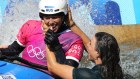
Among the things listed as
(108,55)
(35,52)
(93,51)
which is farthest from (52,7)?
(108,55)

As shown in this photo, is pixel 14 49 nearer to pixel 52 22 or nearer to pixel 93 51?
pixel 52 22

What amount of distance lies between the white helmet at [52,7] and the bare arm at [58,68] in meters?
0.34

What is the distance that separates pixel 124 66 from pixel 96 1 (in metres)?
1.62

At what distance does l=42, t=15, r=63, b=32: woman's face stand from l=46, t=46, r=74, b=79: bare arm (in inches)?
9.3

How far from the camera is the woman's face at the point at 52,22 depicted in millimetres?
3506

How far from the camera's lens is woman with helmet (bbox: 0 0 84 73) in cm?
351

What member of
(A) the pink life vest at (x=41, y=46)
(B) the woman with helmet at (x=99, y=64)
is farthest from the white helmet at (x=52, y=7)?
(B) the woman with helmet at (x=99, y=64)

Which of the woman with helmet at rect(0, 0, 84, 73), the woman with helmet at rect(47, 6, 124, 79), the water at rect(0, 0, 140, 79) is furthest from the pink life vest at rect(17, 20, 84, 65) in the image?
the water at rect(0, 0, 140, 79)

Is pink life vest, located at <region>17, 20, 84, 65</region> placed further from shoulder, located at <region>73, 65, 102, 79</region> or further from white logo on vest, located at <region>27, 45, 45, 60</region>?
shoulder, located at <region>73, 65, 102, 79</region>

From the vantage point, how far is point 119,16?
881cm

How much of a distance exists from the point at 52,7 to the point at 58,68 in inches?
20.0

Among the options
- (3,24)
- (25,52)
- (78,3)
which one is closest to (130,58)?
(78,3)

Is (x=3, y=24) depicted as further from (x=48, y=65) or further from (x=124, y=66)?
(x=48, y=65)

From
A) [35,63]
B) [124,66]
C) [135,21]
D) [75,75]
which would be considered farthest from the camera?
[135,21]
